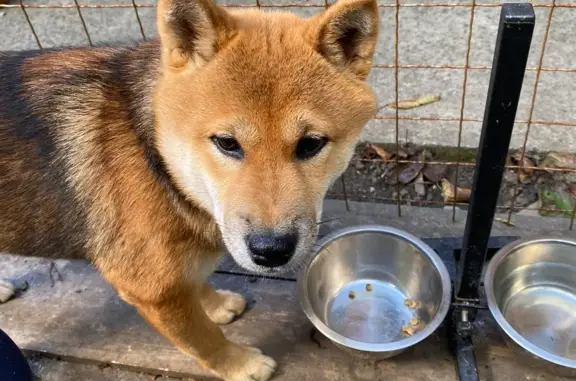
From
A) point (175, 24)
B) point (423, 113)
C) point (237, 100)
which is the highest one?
point (175, 24)

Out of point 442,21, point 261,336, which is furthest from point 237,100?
point 442,21

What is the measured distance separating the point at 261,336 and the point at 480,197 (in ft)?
4.16

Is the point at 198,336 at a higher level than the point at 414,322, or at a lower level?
higher

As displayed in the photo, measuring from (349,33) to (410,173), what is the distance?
1.68 metres

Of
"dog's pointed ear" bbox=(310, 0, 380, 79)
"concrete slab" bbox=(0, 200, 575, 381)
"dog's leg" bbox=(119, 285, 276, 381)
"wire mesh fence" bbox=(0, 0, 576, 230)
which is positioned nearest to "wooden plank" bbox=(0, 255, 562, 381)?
"concrete slab" bbox=(0, 200, 575, 381)

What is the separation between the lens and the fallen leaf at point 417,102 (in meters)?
3.72

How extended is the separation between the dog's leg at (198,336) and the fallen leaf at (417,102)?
1933 mm

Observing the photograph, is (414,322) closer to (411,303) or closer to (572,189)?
(411,303)

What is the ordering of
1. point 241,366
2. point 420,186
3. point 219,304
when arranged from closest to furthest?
1. point 241,366
2. point 219,304
3. point 420,186

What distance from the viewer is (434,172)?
135 inches

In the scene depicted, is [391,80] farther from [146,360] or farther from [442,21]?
[146,360]

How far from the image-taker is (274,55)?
1.83 metres

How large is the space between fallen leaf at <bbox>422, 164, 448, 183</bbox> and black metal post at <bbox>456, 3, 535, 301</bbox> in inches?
42.5

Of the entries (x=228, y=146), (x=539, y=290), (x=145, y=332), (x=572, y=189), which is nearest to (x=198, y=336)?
(x=145, y=332)
